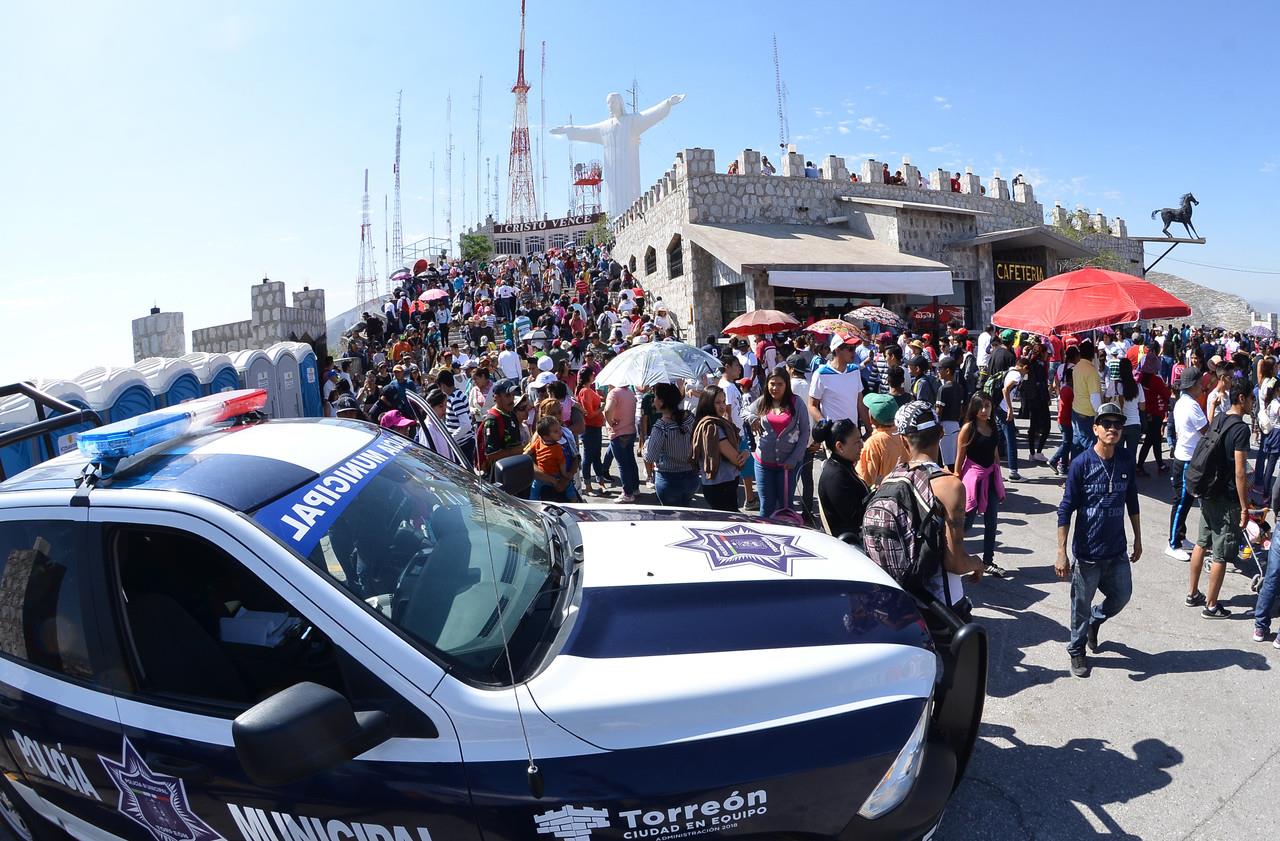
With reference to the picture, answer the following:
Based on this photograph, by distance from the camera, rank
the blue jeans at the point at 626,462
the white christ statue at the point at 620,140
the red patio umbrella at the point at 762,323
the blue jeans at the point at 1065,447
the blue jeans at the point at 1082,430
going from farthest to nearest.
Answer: the white christ statue at the point at 620,140 < the red patio umbrella at the point at 762,323 < the blue jeans at the point at 1065,447 < the blue jeans at the point at 1082,430 < the blue jeans at the point at 626,462

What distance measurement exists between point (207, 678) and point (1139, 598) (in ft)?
20.2

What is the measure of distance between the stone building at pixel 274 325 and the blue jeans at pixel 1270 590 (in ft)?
50.5

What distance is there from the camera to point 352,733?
1.90m

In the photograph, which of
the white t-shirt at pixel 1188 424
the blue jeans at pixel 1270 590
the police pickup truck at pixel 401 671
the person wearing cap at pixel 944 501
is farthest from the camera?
the white t-shirt at pixel 1188 424

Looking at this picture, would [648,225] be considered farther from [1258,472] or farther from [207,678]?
[207,678]

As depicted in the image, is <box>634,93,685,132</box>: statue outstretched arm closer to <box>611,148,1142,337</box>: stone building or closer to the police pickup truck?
<box>611,148,1142,337</box>: stone building

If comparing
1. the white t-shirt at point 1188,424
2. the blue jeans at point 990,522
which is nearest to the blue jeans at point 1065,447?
the white t-shirt at point 1188,424

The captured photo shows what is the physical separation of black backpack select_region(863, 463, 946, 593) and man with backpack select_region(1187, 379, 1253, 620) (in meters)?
3.05

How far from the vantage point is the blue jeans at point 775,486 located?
265 inches

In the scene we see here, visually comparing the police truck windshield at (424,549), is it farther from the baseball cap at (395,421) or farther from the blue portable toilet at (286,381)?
the blue portable toilet at (286,381)

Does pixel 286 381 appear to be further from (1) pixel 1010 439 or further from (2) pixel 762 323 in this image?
(1) pixel 1010 439

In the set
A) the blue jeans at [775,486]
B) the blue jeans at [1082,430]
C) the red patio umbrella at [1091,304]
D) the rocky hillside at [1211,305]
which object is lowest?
the blue jeans at [775,486]

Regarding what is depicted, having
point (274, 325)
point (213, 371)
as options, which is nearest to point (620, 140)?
point (274, 325)

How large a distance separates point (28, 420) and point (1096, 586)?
28.9 feet
